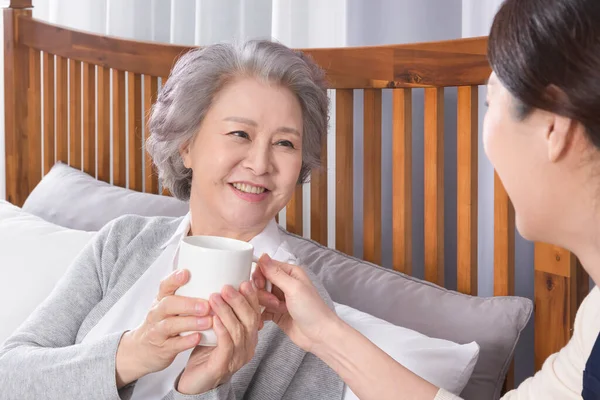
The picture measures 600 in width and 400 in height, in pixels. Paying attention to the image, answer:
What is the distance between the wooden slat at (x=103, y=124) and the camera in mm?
2381

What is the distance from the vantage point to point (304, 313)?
111 cm

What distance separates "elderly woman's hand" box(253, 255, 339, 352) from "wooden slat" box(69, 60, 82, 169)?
1528 millimetres

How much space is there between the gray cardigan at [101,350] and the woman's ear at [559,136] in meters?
0.56

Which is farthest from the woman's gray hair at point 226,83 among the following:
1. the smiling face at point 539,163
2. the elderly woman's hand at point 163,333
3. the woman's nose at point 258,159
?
the smiling face at point 539,163

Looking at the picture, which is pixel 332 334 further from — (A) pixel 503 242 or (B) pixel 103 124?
(B) pixel 103 124

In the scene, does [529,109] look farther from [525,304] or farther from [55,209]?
[55,209]

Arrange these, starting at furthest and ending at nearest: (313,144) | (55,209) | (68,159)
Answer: (68,159) → (55,209) → (313,144)

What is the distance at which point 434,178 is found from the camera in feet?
5.10

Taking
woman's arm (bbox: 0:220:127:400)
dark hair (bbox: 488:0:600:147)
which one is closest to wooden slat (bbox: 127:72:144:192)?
woman's arm (bbox: 0:220:127:400)

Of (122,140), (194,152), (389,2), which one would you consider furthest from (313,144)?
(122,140)

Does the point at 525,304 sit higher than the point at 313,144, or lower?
lower

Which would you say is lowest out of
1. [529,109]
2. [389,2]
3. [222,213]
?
[222,213]

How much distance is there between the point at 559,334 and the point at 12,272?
119 cm

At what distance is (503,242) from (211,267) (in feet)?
2.25
